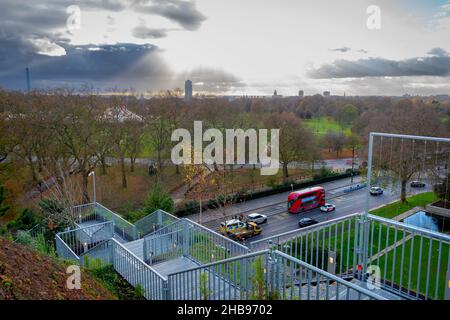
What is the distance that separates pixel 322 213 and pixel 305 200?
164 cm

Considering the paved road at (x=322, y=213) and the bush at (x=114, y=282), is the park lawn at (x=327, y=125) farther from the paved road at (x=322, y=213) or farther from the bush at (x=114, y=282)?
the bush at (x=114, y=282)

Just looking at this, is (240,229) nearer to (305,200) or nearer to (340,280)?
(305,200)

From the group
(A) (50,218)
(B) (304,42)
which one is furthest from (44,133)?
(B) (304,42)

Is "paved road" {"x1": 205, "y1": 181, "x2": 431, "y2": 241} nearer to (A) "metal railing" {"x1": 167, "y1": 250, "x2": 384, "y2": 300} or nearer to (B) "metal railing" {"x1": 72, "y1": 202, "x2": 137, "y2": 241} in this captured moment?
(B) "metal railing" {"x1": 72, "y1": 202, "x2": 137, "y2": 241}

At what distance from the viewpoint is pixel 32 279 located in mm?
4633

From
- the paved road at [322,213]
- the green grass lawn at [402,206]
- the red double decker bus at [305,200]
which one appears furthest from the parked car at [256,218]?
the green grass lawn at [402,206]

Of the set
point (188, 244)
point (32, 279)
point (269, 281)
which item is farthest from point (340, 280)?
point (188, 244)

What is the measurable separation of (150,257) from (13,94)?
67.2 feet

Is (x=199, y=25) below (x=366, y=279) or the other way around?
the other way around

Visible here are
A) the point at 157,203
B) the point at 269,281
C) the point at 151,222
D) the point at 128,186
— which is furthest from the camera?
the point at 128,186

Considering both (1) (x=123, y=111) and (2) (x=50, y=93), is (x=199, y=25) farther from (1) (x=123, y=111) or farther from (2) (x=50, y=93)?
(2) (x=50, y=93)

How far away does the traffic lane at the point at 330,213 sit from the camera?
72.7 ft

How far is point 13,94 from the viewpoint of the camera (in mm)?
23047

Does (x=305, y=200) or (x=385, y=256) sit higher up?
(x=385, y=256)
